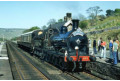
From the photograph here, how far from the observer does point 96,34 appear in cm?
4000

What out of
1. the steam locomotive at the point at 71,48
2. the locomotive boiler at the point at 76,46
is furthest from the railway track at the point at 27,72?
the locomotive boiler at the point at 76,46

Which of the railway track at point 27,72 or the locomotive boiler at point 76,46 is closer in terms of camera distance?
the railway track at point 27,72

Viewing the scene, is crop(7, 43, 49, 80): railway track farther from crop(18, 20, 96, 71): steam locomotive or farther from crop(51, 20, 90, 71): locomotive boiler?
crop(51, 20, 90, 71): locomotive boiler

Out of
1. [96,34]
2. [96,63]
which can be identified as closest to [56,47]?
[96,63]

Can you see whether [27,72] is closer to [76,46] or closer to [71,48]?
[71,48]

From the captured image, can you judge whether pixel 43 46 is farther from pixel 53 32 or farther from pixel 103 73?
pixel 103 73

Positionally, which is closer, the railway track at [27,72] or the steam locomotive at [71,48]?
the railway track at [27,72]

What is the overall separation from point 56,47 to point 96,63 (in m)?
3.84

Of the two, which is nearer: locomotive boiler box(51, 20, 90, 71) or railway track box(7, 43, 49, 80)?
railway track box(7, 43, 49, 80)

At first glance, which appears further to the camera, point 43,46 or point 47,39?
point 43,46

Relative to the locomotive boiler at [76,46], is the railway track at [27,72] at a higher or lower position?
lower

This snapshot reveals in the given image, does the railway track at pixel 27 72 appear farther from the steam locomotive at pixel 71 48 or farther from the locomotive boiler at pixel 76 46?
the locomotive boiler at pixel 76 46

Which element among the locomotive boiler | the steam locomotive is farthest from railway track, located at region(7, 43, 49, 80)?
the locomotive boiler

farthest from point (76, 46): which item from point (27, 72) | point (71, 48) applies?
point (27, 72)
